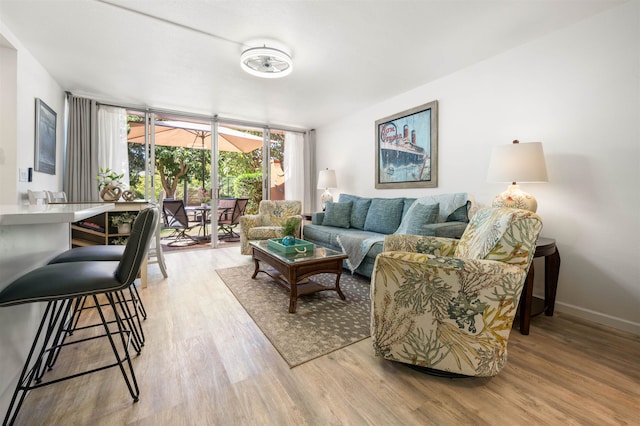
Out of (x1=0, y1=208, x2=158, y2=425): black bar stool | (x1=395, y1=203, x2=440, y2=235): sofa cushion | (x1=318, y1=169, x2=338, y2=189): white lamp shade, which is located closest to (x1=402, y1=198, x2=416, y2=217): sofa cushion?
(x1=395, y1=203, x2=440, y2=235): sofa cushion

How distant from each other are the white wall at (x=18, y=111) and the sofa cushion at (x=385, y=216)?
3.68 metres

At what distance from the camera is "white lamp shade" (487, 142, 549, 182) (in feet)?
7.11

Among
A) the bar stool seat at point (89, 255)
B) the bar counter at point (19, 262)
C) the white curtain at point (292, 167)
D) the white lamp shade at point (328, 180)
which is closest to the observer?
the bar counter at point (19, 262)

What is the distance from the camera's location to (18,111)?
2527mm

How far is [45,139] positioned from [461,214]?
457 cm

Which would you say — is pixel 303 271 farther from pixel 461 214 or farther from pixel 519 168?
pixel 519 168

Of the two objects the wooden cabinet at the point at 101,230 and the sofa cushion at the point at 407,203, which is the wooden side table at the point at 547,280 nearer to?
the sofa cushion at the point at 407,203

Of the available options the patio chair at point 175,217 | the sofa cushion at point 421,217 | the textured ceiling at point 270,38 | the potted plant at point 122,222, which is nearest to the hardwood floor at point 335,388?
the sofa cushion at point 421,217

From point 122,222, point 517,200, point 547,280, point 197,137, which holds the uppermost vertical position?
point 197,137

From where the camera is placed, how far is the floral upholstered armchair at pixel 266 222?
3705 millimetres

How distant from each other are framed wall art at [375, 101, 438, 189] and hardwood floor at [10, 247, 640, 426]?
214 centimetres

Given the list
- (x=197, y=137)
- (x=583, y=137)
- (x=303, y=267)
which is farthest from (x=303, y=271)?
(x=197, y=137)

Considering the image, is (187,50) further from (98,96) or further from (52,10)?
(98,96)

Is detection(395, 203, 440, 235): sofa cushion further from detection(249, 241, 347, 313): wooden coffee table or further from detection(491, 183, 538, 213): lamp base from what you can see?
detection(249, 241, 347, 313): wooden coffee table
